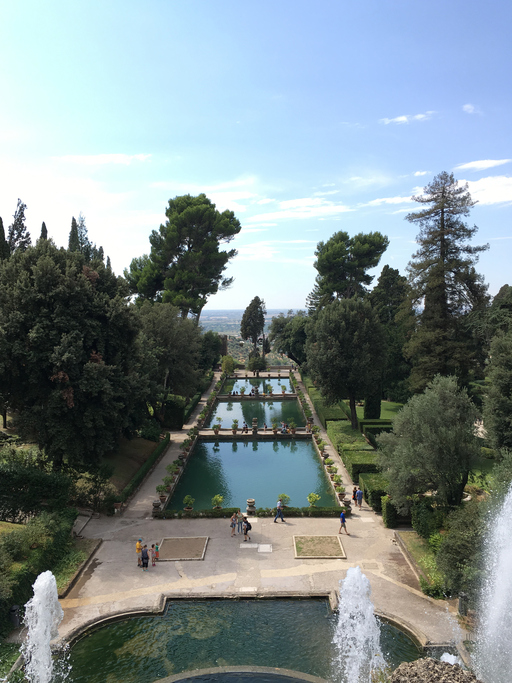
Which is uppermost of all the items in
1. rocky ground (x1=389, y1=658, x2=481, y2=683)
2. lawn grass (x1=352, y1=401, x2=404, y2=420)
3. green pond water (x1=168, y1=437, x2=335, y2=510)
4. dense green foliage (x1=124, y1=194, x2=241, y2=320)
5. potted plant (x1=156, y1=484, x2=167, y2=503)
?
dense green foliage (x1=124, y1=194, x2=241, y2=320)

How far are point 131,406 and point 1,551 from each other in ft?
27.1

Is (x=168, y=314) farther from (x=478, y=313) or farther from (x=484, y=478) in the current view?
(x=484, y=478)

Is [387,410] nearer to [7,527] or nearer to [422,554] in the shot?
[422,554]

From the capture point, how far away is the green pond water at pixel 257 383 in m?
55.2

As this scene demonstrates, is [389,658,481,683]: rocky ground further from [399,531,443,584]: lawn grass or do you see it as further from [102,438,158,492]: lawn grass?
[102,438,158,492]: lawn grass

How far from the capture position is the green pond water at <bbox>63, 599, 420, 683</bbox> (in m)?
12.0

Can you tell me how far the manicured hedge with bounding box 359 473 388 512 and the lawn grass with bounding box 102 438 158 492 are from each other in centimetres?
1138

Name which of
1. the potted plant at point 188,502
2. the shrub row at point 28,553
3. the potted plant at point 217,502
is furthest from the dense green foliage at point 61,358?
the potted plant at point 217,502

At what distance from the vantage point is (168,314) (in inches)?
1395

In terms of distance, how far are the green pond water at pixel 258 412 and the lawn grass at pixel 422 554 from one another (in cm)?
1939

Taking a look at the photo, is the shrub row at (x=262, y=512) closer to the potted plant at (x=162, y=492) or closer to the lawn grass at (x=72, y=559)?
the potted plant at (x=162, y=492)

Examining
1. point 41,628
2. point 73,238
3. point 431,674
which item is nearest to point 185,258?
point 73,238

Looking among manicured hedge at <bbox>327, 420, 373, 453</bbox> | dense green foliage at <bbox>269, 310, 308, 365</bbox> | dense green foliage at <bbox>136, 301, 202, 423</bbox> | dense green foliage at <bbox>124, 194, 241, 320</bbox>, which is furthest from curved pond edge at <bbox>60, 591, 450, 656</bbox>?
dense green foliage at <bbox>269, 310, 308, 365</bbox>

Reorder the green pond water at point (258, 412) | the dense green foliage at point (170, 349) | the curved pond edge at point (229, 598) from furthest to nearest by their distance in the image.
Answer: the green pond water at point (258, 412)
the dense green foliage at point (170, 349)
the curved pond edge at point (229, 598)
